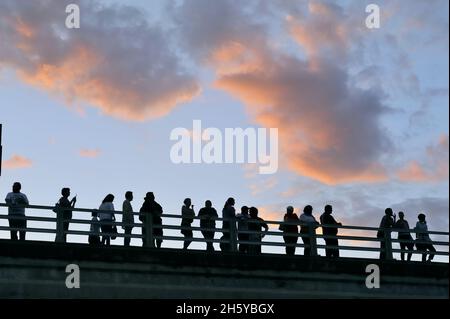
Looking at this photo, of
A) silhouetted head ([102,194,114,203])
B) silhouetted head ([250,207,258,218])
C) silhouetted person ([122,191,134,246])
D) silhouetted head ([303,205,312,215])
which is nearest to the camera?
silhouetted person ([122,191,134,246])

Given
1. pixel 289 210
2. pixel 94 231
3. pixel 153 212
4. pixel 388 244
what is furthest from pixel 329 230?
pixel 94 231

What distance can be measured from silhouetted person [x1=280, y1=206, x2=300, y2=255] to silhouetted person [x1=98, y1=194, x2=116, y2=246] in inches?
171

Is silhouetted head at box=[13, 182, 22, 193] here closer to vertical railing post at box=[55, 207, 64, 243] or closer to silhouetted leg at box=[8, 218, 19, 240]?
silhouetted leg at box=[8, 218, 19, 240]

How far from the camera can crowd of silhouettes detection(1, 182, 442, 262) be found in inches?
992

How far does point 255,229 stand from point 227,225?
0.72 metres

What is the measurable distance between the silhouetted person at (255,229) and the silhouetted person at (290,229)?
1.87ft

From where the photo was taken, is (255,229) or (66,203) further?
(255,229)

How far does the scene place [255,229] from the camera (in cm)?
2764

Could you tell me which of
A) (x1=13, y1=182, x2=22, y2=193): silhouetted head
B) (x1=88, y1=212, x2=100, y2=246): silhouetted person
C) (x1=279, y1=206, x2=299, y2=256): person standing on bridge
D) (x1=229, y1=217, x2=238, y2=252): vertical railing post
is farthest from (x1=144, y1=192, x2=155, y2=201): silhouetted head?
(x1=279, y1=206, x2=299, y2=256): person standing on bridge

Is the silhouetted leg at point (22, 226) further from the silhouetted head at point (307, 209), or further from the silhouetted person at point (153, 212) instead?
the silhouetted head at point (307, 209)

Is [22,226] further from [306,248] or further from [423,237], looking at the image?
[423,237]
